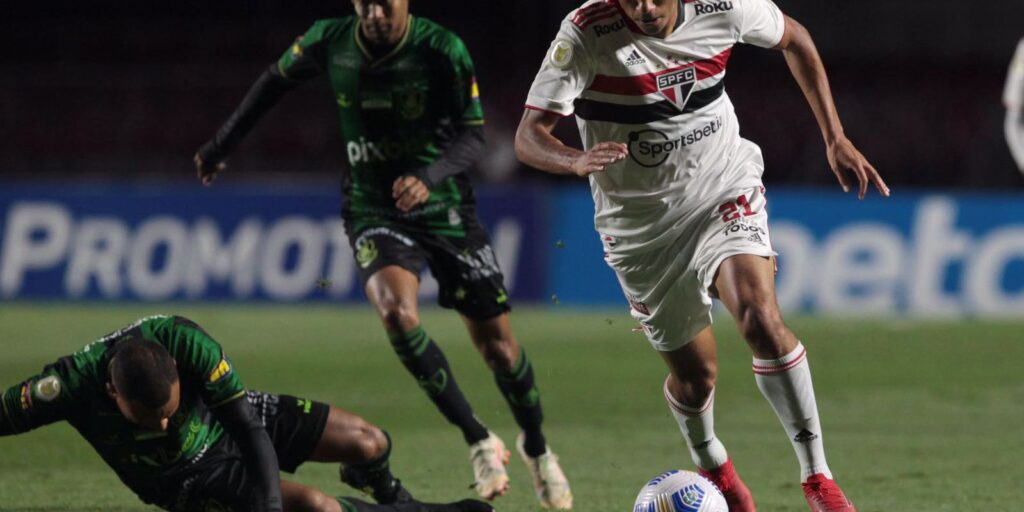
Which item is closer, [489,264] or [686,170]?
[686,170]

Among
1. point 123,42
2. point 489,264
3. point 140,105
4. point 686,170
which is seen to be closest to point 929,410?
point 489,264

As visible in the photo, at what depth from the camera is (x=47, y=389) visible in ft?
18.2

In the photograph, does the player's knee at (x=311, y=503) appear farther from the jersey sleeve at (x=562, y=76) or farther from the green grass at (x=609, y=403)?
the jersey sleeve at (x=562, y=76)

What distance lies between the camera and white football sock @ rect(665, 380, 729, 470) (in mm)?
6621

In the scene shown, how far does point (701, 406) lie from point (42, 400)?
2696mm

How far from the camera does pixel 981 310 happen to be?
16.8 meters

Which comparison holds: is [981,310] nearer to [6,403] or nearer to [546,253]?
[546,253]

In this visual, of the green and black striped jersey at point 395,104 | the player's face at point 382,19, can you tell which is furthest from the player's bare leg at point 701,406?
the player's face at point 382,19

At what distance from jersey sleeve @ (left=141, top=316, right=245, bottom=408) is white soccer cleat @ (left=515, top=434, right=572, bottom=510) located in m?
2.06

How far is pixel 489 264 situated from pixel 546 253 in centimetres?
979

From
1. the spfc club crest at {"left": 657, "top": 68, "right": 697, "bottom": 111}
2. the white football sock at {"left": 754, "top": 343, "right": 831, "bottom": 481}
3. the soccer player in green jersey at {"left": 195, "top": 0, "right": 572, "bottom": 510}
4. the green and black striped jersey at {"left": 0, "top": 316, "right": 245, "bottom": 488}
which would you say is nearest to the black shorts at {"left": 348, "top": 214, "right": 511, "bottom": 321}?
the soccer player in green jersey at {"left": 195, "top": 0, "right": 572, "bottom": 510}

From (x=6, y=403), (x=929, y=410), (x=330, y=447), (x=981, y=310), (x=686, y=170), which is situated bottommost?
(x=981, y=310)

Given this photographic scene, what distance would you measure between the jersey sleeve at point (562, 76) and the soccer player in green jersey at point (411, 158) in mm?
1431

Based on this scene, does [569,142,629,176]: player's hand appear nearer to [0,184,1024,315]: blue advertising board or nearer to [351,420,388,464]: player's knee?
[351,420,388,464]: player's knee
